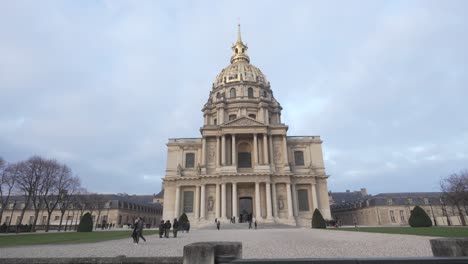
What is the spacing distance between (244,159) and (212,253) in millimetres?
40942

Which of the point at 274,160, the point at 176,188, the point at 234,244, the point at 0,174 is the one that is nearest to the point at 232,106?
the point at 274,160

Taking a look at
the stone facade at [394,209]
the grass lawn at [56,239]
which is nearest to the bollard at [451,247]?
the grass lawn at [56,239]

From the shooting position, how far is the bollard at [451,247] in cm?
408

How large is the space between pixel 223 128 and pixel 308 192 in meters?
15.4

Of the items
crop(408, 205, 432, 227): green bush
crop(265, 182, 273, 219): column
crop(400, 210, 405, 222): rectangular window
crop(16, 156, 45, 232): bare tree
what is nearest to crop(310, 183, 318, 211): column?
crop(265, 182, 273, 219): column

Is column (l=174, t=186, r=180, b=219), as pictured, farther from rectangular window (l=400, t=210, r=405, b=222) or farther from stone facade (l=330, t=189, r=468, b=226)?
rectangular window (l=400, t=210, r=405, b=222)

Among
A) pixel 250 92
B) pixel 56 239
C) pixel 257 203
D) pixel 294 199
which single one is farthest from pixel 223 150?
pixel 56 239

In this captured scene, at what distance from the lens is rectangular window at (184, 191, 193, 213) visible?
137ft

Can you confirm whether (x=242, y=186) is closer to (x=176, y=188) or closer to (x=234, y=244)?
(x=176, y=188)

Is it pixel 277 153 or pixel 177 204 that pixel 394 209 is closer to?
pixel 277 153

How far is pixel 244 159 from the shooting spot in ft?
148

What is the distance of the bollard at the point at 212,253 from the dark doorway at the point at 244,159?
131 ft

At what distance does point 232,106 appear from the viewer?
53.3m

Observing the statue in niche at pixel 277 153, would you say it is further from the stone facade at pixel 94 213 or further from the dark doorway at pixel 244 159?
the stone facade at pixel 94 213
